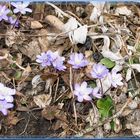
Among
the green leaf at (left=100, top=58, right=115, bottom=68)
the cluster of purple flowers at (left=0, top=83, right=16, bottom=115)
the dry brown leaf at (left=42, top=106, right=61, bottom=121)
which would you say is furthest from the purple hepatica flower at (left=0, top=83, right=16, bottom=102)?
the green leaf at (left=100, top=58, right=115, bottom=68)

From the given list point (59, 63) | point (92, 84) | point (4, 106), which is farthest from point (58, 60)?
point (4, 106)

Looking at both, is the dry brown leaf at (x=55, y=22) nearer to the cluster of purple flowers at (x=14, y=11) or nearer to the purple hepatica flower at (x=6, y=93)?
the cluster of purple flowers at (x=14, y=11)

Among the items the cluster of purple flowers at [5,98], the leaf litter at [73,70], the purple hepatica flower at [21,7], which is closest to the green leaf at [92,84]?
the leaf litter at [73,70]

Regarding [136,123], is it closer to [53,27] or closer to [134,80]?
[134,80]

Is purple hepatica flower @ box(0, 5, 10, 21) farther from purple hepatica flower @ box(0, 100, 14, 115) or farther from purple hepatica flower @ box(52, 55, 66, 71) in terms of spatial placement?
purple hepatica flower @ box(0, 100, 14, 115)

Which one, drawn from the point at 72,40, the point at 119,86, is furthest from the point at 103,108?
the point at 72,40

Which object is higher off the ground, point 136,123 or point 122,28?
point 122,28
